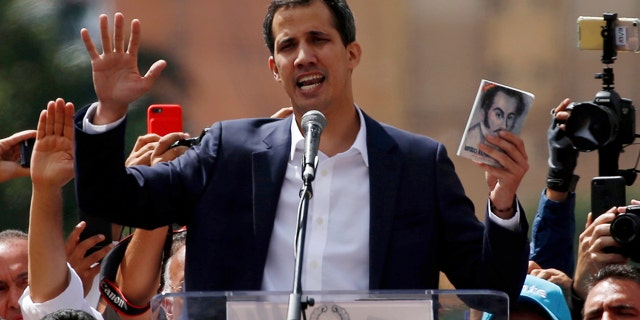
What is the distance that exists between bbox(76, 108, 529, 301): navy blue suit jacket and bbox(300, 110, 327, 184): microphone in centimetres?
49

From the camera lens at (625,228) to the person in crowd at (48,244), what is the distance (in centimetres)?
175

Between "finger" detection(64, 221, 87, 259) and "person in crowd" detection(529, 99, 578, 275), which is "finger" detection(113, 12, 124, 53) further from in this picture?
"person in crowd" detection(529, 99, 578, 275)

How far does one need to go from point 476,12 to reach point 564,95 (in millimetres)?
771

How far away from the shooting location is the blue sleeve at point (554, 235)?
5254mm

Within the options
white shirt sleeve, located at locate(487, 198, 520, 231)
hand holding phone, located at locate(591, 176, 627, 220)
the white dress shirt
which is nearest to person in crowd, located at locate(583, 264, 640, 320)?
hand holding phone, located at locate(591, 176, 627, 220)

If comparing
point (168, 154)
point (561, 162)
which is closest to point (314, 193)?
point (168, 154)

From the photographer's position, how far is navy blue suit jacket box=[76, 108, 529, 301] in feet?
12.3

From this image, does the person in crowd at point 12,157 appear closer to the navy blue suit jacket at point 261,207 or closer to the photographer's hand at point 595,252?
the navy blue suit jacket at point 261,207

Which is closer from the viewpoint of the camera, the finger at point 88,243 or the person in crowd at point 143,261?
the person in crowd at point 143,261

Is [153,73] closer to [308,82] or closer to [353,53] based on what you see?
[308,82]

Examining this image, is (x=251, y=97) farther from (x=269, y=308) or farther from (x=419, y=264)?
(x=269, y=308)

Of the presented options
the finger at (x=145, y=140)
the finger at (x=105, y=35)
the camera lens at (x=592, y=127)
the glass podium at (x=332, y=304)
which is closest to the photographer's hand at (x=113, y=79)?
the finger at (x=105, y=35)

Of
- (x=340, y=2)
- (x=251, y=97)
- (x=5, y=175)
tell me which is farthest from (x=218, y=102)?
(x=340, y=2)

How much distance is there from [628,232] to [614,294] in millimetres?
298
